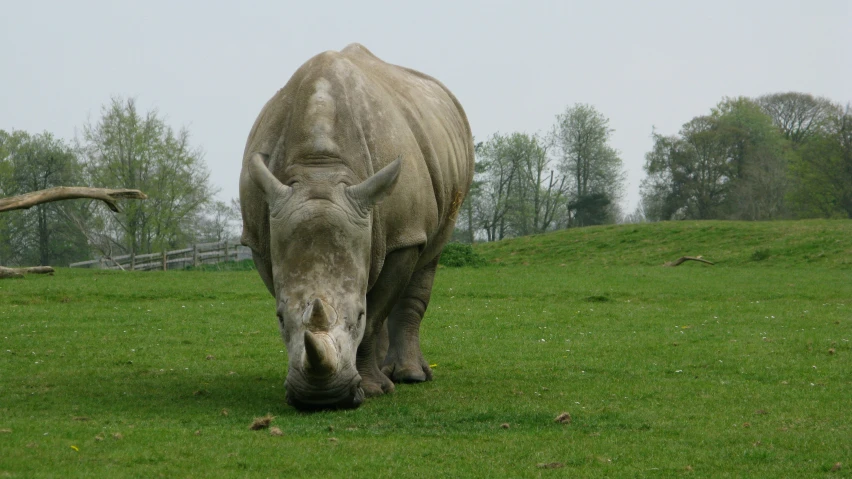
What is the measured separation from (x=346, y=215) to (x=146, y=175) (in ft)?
176

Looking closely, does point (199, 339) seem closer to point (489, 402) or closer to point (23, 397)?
point (23, 397)

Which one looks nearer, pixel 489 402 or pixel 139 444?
Answer: pixel 139 444

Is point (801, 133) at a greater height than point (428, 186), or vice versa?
point (801, 133)

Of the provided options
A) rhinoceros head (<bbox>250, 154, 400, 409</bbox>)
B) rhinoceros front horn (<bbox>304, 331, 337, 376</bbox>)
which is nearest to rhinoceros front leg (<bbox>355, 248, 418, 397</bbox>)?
rhinoceros head (<bbox>250, 154, 400, 409</bbox>)

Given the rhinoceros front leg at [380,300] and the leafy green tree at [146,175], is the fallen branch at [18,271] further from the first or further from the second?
the leafy green tree at [146,175]

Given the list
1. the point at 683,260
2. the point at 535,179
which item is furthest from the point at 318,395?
the point at 535,179

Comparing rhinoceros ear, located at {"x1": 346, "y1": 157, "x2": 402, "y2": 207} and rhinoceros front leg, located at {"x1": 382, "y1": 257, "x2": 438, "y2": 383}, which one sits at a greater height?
rhinoceros ear, located at {"x1": 346, "y1": 157, "x2": 402, "y2": 207}

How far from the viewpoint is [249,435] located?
5.98 metres

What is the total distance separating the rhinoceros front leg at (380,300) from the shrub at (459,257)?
2197 centimetres

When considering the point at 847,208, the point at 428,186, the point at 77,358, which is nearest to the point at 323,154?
the point at 428,186

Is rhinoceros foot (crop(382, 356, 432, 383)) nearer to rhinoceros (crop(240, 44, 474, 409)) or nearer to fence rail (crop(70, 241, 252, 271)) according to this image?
rhinoceros (crop(240, 44, 474, 409))

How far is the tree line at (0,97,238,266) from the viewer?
52.2 m

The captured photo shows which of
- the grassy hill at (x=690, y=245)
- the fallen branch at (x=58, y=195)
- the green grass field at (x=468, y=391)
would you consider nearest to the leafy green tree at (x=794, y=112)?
the grassy hill at (x=690, y=245)

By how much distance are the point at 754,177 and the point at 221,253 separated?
110ft
